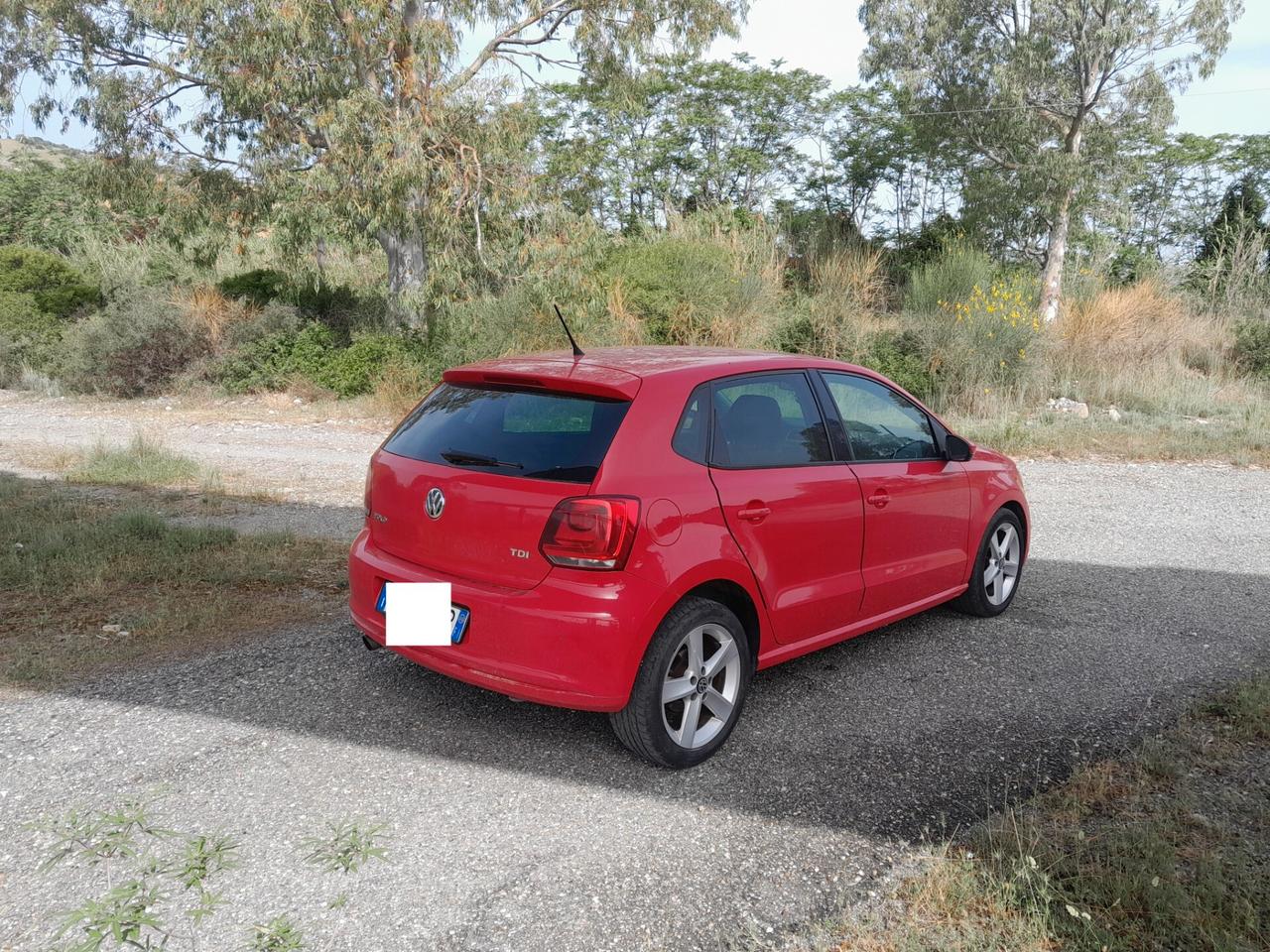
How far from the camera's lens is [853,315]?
626 inches

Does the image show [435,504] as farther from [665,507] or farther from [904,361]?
[904,361]

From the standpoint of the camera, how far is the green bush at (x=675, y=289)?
1558cm

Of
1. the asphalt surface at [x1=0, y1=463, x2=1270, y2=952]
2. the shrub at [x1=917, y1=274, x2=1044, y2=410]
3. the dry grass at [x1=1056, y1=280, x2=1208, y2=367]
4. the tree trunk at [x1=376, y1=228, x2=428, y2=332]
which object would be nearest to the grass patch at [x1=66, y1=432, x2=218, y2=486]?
the asphalt surface at [x1=0, y1=463, x2=1270, y2=952]

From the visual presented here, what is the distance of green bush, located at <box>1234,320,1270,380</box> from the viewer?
1708 centimetres

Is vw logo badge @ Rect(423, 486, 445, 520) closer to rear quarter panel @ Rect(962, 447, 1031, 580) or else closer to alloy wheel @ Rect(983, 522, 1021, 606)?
rear quarter panel @ Rect(962, 447, 1031, 580)

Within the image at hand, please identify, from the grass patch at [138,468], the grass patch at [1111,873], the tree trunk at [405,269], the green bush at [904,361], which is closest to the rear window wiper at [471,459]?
the grass patch at [1111,873]

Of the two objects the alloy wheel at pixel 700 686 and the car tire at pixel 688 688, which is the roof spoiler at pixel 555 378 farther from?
the alloy wheel at pixel 700 686

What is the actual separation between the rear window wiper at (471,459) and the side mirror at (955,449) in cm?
250

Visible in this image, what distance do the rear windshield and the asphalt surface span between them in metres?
1.12

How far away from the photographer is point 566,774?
3490 mm

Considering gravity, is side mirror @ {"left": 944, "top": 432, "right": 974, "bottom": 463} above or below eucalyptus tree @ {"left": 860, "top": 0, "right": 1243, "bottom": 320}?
below

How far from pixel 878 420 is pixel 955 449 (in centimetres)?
58

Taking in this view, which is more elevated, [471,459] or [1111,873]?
[471,459]

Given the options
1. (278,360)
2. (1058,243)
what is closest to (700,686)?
(278,360)
